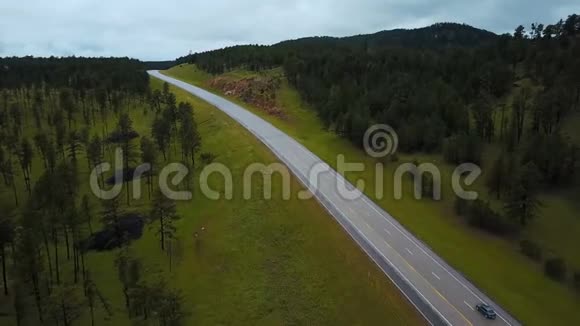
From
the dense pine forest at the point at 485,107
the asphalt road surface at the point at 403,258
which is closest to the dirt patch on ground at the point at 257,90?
the dense pine forest at the point at 485,107

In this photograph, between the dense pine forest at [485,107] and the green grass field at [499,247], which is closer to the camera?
the green grass field at [499,247]

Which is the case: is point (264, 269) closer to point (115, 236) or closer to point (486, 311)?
point (486, 311)

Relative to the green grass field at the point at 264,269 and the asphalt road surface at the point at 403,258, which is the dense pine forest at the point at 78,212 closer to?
the green grass field at the point at 264,269

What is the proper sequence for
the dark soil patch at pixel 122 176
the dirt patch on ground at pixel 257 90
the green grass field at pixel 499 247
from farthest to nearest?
the dirt patch on ground at pixel 257 90 < the dark soil patch at pixel 122 176 < the green grass field at pixel 499 247

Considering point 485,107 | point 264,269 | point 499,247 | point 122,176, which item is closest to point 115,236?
point 122,176

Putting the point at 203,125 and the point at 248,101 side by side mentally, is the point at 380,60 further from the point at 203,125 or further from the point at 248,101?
the point at 203,125

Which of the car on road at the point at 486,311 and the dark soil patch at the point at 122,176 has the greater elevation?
the dark soil patch at the point at 122,176

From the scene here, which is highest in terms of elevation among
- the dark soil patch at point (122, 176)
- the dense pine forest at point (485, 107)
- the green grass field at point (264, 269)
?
the dense pine forest at point (485, 107)

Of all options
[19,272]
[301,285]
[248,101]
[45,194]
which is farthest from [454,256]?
[248,101]
